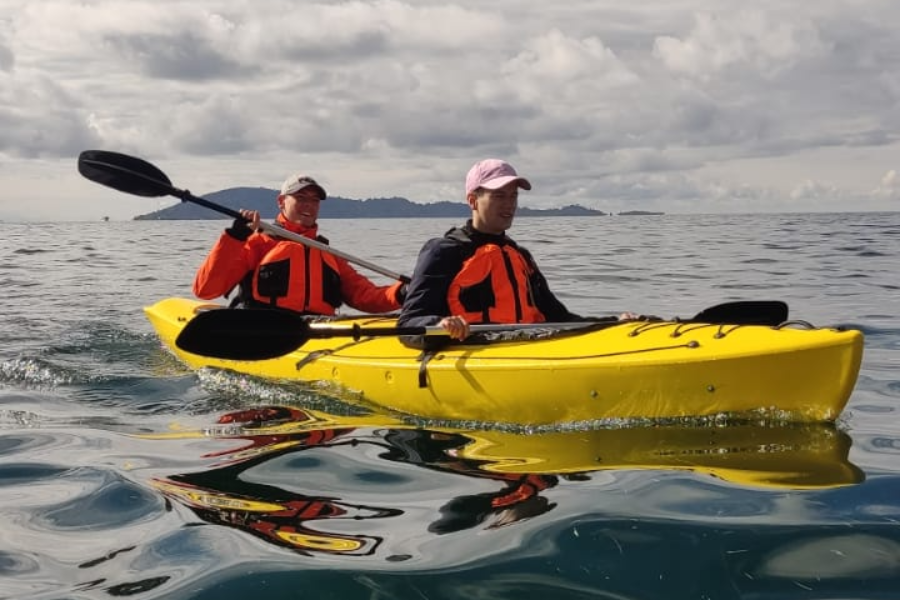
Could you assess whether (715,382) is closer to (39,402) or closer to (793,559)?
(793,559)

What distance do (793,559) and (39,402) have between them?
4.83 meters

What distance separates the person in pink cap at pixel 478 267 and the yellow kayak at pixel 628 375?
12.5 inches

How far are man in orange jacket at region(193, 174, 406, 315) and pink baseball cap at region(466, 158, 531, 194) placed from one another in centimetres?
207

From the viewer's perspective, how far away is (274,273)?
276 inches

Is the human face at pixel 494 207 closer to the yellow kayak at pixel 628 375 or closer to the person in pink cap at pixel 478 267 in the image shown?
the person in pink cap at pixel 478 267

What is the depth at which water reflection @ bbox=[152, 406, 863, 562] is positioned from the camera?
10.8 ft

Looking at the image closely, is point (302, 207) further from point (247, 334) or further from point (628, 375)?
point (628, 375)

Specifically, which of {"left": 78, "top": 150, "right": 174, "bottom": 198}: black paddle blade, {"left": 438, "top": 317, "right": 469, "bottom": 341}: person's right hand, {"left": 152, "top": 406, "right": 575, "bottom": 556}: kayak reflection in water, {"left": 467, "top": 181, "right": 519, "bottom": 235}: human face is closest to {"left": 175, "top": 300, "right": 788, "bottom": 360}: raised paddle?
{"left": 438, "top": 317, "right": 469, "bottom": 341}: person's right hand

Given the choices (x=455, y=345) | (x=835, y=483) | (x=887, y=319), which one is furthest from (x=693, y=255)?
(x=835, y=483)

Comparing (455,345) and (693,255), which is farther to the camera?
(693,255)

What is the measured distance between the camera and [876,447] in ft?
14.1

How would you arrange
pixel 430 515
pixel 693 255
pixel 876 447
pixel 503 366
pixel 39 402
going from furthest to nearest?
pixel 693 255 → pixel 39 402 → pixel 503 366 → pixel 876 447 → pixel 430 515

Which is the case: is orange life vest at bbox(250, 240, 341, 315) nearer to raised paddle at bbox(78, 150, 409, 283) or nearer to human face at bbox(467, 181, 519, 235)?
raised paddle at bbox(78, 150, 409, 283)

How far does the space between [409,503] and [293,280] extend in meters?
3.78
